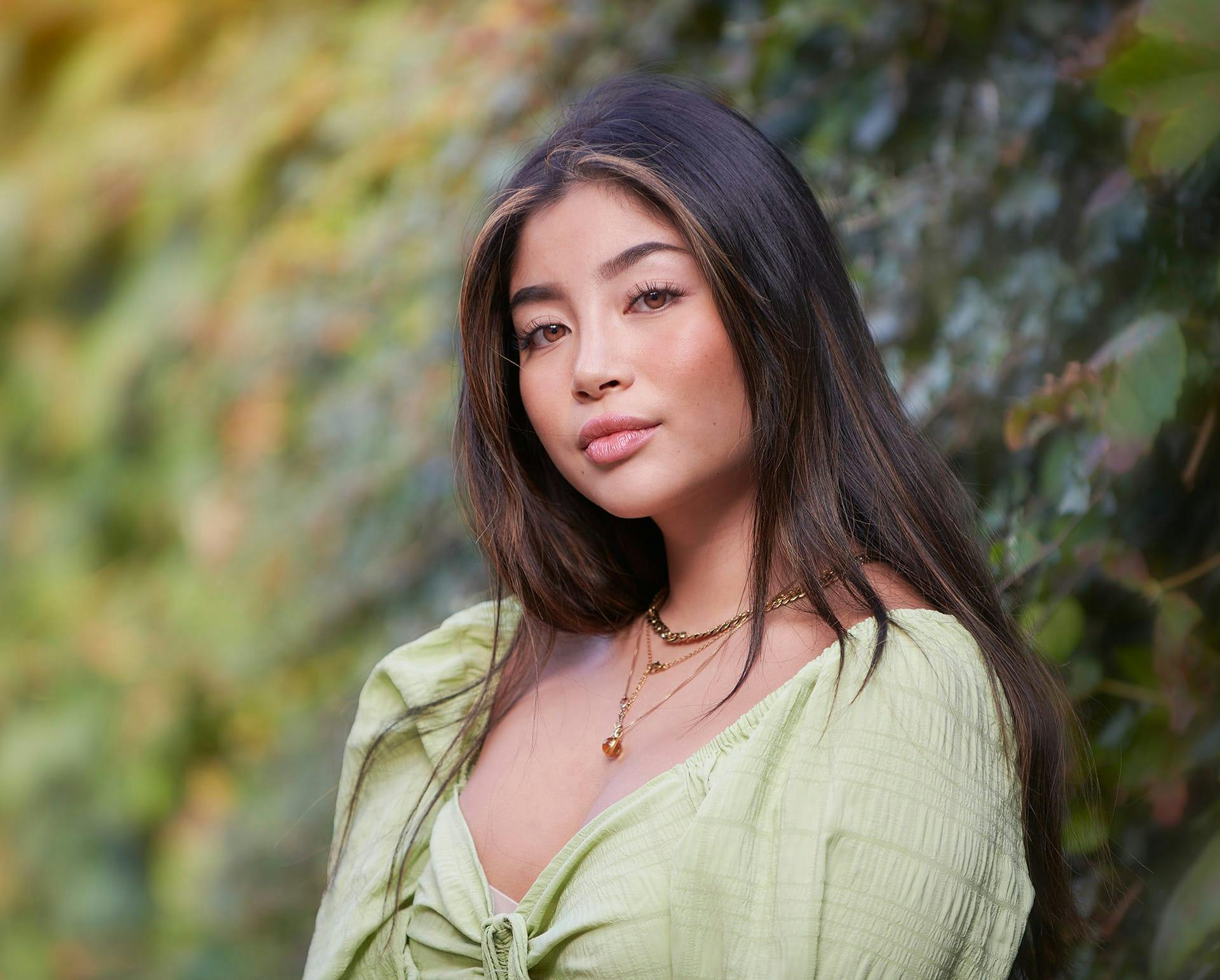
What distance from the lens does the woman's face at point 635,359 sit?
1.27 m

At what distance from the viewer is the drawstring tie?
123cm

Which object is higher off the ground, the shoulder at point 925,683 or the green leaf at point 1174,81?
the green leaf at point 1174,81

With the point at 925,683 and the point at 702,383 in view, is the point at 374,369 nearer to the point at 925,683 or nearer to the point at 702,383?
the point at 702,383

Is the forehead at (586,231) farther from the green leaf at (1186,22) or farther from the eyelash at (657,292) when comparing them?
the green leaf at (1186,22)

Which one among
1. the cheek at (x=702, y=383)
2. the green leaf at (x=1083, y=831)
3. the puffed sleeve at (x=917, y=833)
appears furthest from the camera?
the green leaf at (x=1083, y=831)

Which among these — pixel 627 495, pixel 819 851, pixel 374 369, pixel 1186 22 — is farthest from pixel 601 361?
pixel 374 369

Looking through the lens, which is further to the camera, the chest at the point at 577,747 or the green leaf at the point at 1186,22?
the chest at the point at 577,747

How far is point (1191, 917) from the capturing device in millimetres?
1174

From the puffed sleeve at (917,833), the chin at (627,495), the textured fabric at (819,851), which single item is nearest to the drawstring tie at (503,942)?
the textured fabric at (819,851)

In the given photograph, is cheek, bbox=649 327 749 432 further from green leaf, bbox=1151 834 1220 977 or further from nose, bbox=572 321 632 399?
green leaf, bbox=1151 834 1220 977

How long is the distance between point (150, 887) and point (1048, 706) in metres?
2.98

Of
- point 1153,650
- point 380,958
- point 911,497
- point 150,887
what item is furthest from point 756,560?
point 150,887

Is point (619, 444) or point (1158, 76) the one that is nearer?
point (1158, 76)

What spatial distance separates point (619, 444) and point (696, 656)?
0.29 m
